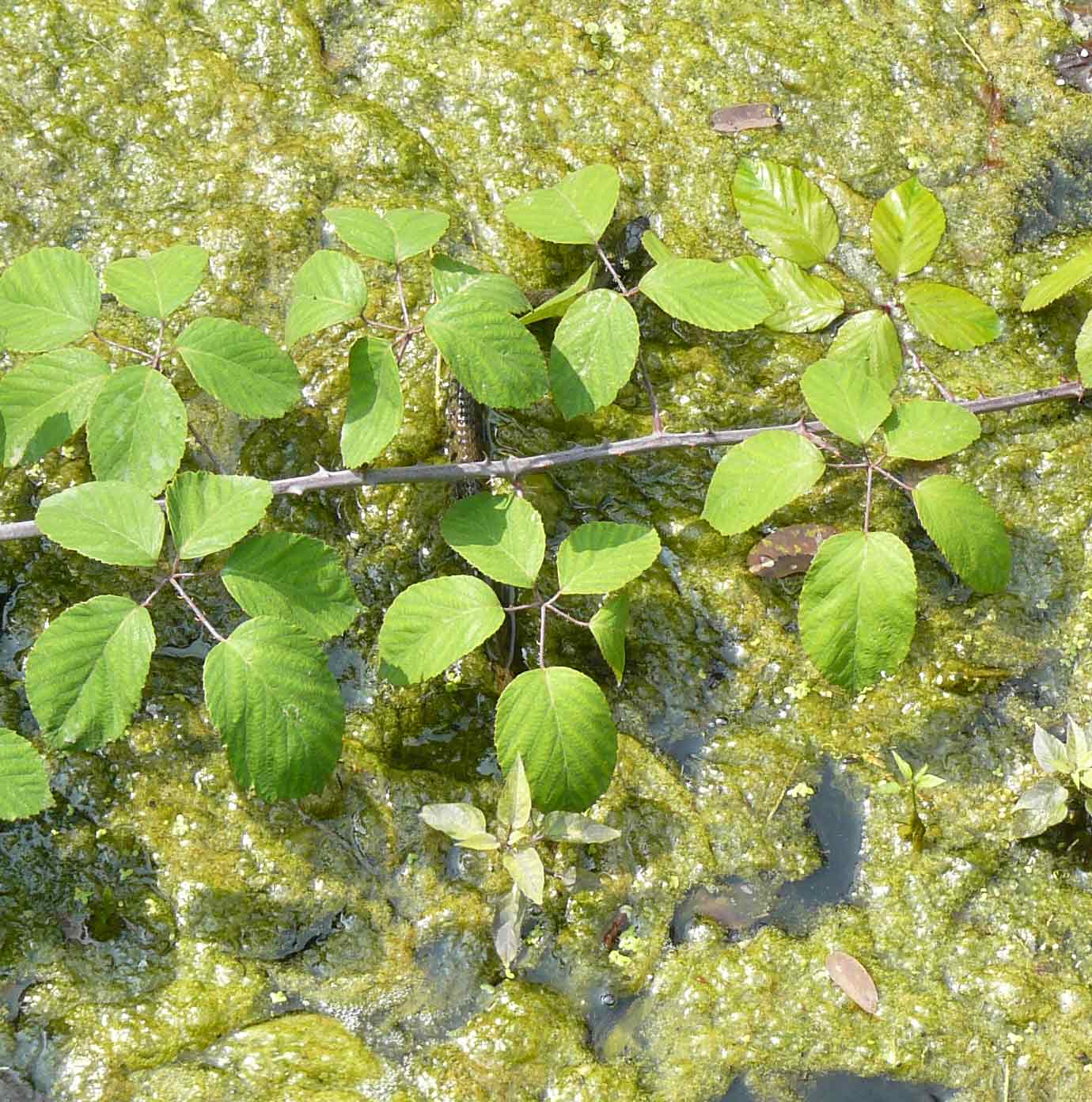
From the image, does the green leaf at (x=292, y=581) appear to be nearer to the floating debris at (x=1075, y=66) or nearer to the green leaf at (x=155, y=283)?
the green leaf at (x=155, y=283)

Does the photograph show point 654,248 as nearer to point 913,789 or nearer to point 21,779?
point 913,789

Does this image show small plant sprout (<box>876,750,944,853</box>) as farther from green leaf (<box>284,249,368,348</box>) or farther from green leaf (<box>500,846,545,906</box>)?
green leaf (<box>284,249,368,348</box>)

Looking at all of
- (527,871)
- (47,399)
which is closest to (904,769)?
(527,871)

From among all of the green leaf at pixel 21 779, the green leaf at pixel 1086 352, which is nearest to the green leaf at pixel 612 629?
the green leaf at pixel 21 779

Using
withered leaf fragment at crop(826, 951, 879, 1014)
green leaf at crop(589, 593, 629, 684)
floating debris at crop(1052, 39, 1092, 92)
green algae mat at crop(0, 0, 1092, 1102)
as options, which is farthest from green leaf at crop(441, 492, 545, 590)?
floating debris at crop(1052, 39, 1092, 92)

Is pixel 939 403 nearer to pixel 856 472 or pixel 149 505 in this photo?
pixel 856 472

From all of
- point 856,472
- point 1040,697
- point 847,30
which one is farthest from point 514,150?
point 1040,697

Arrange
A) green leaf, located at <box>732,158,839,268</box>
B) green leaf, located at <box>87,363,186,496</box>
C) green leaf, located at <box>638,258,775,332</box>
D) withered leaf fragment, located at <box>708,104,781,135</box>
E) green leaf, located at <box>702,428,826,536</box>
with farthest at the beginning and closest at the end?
withered leaf fragment, located at <box>708,104,781,135</box>, green leaf, located at <box>732,158,839,268</box>, green leaf, located at <box>638,258,775,332</box>, green leaf, located at <box>702,428,826,536</box>, green leaf, located at <box>87,363,186,496</box>

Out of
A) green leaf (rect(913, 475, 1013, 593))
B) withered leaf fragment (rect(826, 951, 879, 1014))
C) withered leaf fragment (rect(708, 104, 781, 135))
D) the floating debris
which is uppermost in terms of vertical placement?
the floating debris
